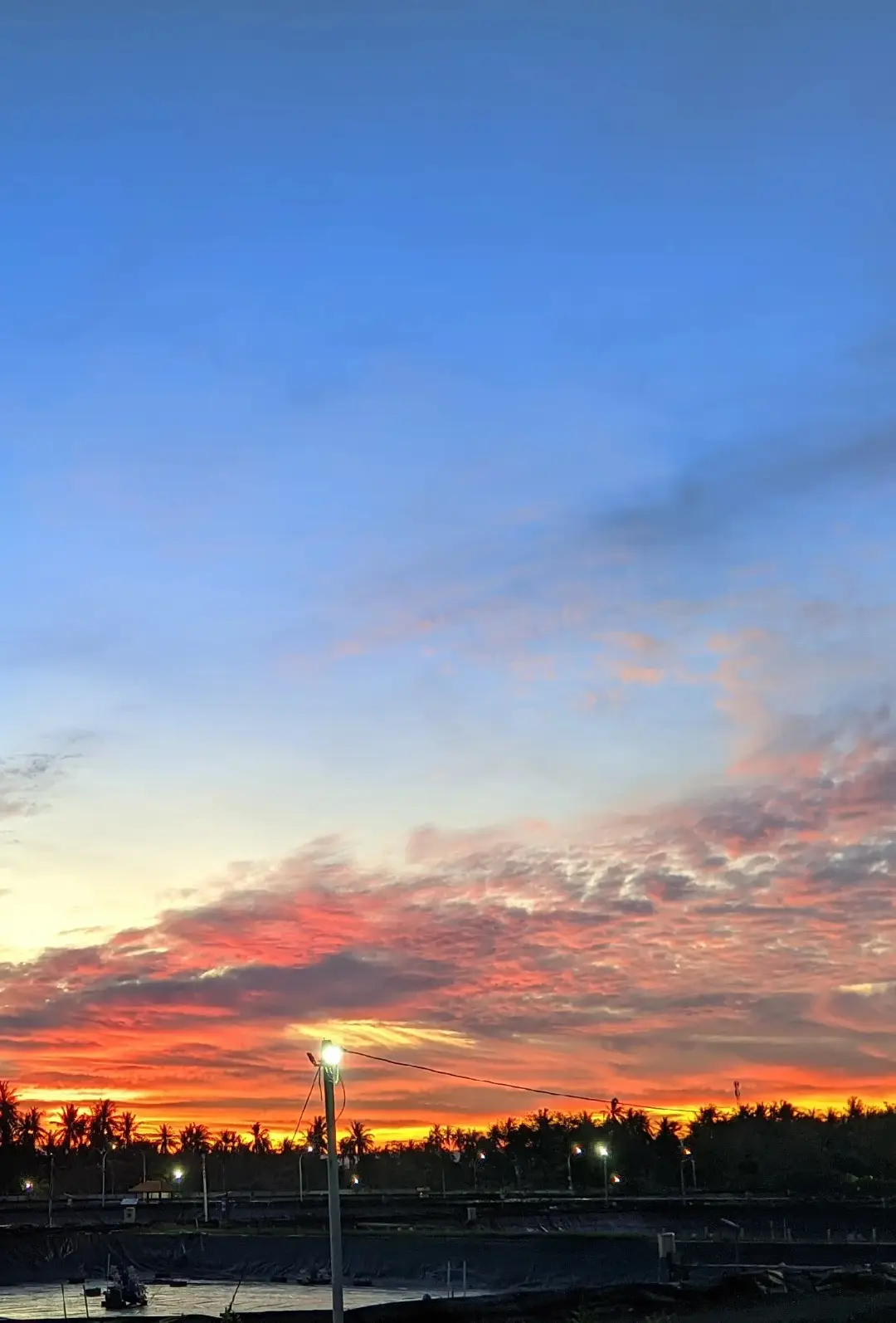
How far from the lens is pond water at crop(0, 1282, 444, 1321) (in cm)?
9069

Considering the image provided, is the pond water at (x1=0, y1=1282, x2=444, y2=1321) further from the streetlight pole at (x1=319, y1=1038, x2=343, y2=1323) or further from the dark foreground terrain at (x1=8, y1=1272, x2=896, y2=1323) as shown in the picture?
the streetlight pole at (x1=319, y1=1038, x2=343, y2=1323)

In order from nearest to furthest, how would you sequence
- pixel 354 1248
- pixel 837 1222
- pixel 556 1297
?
pixel 556 1297, pixel 354 1248, pixel 837 1222

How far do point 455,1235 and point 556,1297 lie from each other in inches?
2180

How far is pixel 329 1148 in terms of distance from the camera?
118 ft

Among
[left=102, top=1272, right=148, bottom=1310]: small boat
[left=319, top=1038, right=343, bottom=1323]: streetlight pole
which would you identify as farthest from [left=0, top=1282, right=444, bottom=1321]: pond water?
[left=319, top=1038, right=343, bottom=1323]: streetlight pole

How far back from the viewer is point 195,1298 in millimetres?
102875

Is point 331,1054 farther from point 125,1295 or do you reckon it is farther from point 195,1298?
point 195,1298

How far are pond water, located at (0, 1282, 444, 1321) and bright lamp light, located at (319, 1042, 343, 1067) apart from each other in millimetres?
59737

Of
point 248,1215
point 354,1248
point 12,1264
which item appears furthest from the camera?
point 248,1215

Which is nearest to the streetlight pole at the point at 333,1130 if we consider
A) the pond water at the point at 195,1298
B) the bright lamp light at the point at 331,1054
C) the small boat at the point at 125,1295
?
the bright lamp light at the point at 331,1054

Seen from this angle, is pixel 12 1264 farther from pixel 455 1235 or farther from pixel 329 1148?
pixel 329 1148

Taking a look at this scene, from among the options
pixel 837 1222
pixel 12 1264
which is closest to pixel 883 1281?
pixel 837 1222

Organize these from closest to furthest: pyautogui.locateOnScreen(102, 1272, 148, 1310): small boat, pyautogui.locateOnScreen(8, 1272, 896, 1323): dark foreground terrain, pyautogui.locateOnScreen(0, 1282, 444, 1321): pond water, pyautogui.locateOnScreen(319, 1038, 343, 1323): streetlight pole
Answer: pyautogui.locateOnScreen(319, 1038, 343, 1323): streetlight pole
pyautogui.locateOnScreen(8, 1272, 896, 1323): dark foreground terrain
pyautogui.locateOnScreen(0, 1282, 444, 1321): pond water
pyautogui.locateOnScreen(102, 1272, 148, 1310): small boat

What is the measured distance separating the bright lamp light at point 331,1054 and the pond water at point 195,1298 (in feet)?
196
